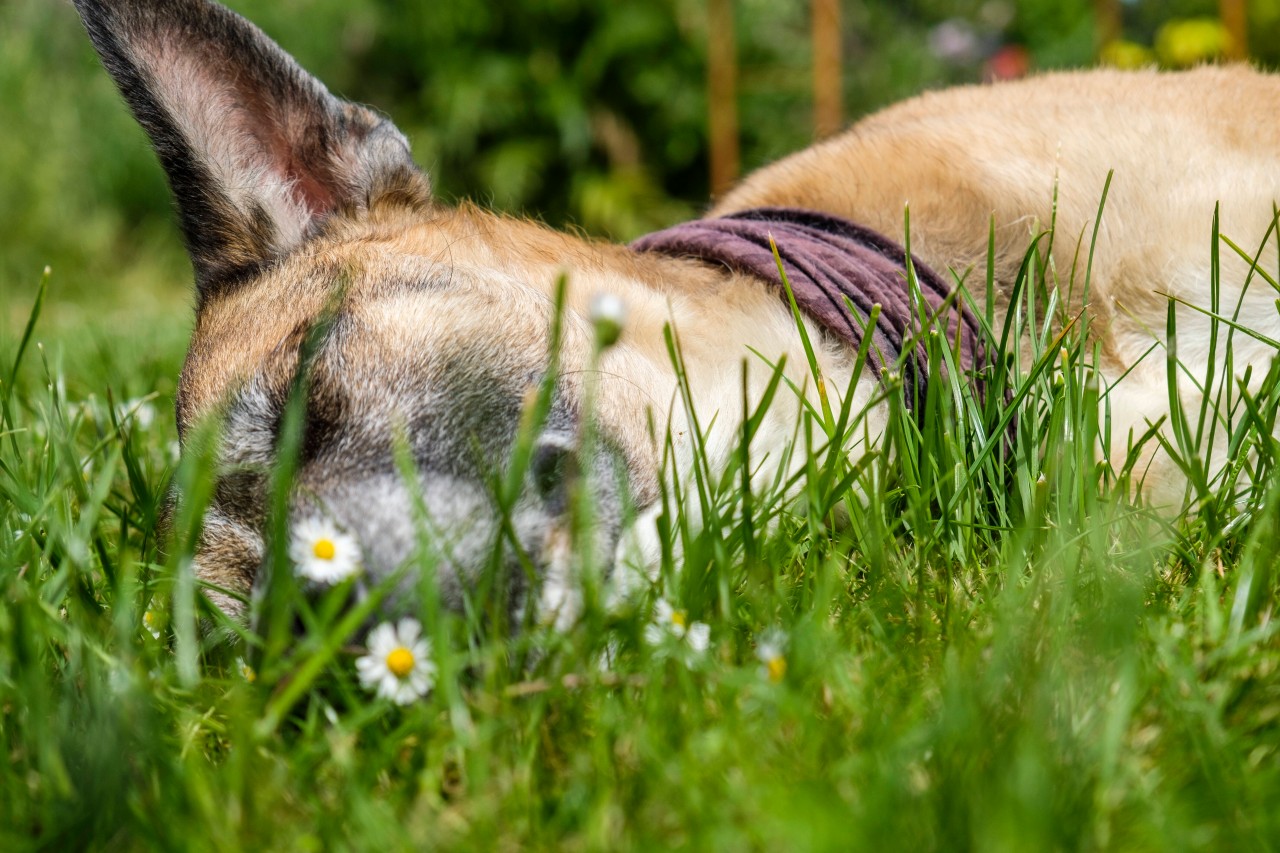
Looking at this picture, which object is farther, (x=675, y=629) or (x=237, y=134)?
(x=237, y=134)

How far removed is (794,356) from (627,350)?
0.41m

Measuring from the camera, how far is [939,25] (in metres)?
10.3

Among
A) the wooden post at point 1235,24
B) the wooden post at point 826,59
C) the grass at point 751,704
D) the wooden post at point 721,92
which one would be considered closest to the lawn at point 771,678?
the grass at point 751,704

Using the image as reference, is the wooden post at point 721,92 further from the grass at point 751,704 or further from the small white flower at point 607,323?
the small white flower at point 607,323

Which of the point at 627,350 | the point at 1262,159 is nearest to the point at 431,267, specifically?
the point at 627,350

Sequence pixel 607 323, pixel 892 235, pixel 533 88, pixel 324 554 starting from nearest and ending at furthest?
1. pixel 607 323
2. pixel 324 554
3. pixel 892 235
4. pixel 533 88

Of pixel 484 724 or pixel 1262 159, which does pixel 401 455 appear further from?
pixel 1262 159

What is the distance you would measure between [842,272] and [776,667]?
1.24m

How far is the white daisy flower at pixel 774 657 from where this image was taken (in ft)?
4.31

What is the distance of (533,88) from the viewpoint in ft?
31.8

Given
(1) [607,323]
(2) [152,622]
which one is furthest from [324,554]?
(1) [607,323]

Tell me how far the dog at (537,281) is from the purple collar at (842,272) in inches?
1.8

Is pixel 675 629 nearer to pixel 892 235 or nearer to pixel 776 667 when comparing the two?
pixel 776 667

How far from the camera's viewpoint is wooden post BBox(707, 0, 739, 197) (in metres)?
9.06
